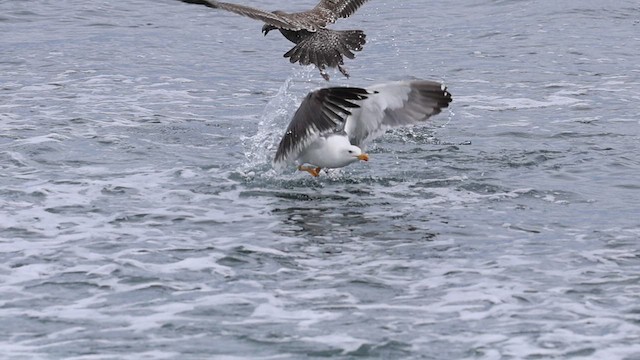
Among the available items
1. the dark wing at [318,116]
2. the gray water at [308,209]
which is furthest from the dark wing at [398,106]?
the gray water at [308,209]

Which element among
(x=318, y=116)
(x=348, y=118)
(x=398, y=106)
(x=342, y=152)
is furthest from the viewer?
(x=348, y=118)

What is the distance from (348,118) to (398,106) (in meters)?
0.49

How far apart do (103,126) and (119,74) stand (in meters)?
3.14

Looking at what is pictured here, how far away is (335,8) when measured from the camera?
14.9m

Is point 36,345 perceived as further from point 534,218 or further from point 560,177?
point 560,177

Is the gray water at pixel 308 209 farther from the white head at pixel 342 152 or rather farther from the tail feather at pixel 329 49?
the tail feather at pixel 329 49

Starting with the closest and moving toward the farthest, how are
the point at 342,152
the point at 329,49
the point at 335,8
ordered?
the point at 342,152 < the point at 329,49 < the point at 335,8

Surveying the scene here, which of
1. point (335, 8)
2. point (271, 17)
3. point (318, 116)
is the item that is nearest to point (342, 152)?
point (318, 116)

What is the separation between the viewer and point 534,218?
32.9ft

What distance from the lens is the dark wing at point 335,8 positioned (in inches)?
568

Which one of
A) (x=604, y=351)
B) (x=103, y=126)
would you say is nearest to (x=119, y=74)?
(x=103, y=126)

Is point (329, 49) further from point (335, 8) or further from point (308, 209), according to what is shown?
point (308, 209)

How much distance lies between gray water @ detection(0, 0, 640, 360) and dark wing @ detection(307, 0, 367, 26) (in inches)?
47.4

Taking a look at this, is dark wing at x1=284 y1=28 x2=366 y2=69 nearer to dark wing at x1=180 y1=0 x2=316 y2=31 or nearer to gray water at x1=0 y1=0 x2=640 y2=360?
dark wing at x1=180 y1=0 x2=316 y2=31
